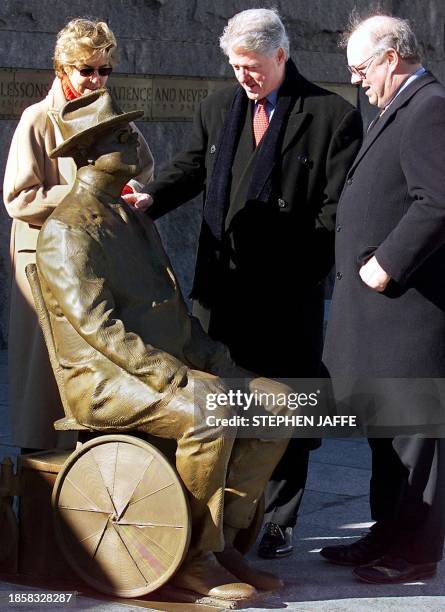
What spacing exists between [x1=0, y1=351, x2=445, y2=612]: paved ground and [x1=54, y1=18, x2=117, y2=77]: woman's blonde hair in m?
1.88

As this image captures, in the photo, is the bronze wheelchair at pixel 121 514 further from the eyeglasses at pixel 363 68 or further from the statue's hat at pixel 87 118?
the eyeglasses at pixel 363 68

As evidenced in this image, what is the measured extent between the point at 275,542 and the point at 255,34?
1.76 meters

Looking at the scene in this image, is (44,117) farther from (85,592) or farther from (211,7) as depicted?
(211,7)

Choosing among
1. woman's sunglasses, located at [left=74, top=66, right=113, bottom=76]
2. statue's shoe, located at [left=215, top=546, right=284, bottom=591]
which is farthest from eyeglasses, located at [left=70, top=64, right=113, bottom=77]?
statue's shoe, located at [left=215, top=546, right=284, bottom=591]

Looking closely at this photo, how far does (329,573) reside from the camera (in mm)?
4727

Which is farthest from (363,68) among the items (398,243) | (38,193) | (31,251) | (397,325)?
(31,251)

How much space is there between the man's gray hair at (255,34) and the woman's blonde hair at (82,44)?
1.58 feet

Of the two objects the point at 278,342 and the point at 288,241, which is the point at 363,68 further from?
the point at 278,342

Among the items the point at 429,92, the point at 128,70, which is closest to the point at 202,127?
the point at 429,92

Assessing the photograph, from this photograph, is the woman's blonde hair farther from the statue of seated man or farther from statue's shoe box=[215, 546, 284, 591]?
statue's shoe box=[215, 546, 284, 591]

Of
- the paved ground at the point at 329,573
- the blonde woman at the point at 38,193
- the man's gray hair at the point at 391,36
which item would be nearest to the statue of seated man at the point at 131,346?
the paved ground at the point at 329,573

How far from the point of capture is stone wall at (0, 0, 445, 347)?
859 cm

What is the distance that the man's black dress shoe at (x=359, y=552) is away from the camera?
4.78 metres

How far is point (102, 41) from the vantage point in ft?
16.9
